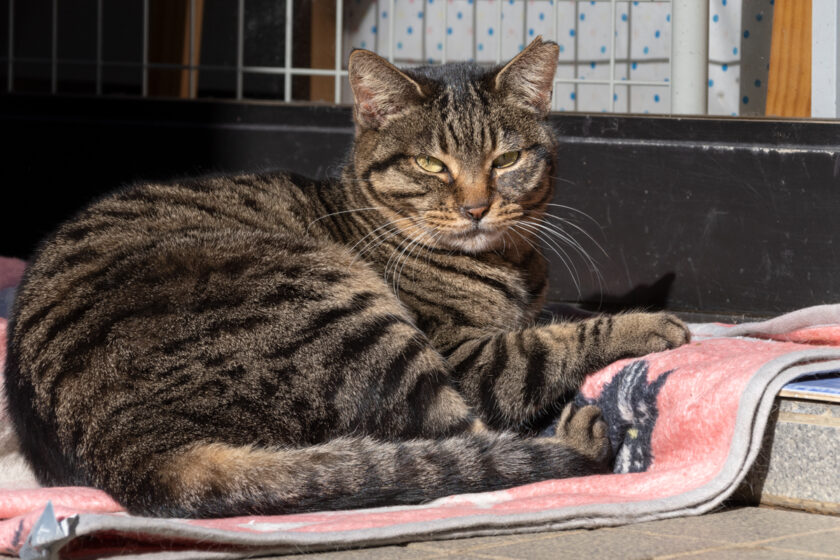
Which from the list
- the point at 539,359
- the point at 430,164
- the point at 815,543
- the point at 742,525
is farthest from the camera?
the point at 430,164

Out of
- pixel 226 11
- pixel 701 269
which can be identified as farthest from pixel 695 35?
pixel 226 11

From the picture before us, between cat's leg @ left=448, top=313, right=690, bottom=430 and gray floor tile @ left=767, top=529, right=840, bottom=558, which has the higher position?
cat's leg @ left=448, top=313, right=690, bottom=430

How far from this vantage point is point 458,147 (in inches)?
110

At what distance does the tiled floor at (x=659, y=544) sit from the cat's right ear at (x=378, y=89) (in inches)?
56.5

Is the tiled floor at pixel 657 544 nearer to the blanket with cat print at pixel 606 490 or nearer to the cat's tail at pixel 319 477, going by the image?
the blanket with cat print at pixel 606 490

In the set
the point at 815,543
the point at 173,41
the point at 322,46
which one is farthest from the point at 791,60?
the point at 173,41

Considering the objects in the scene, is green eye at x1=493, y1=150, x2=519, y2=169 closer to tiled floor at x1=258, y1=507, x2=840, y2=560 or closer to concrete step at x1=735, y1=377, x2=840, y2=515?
concrete step at x1=735, y1=377, x2=840, y2=515

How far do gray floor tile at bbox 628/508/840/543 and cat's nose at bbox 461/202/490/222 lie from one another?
3.43ft

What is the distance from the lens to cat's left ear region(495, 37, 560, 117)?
113 inches

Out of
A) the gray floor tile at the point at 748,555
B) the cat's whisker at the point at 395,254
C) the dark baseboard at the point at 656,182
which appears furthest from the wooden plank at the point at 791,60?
the gray floor tile at the point at 748,555

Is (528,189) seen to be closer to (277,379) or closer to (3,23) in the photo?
(277,379)

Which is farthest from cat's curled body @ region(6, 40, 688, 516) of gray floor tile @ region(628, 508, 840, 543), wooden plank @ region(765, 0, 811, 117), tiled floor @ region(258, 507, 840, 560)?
wooden plank @ region(765, 0, 811, 117)

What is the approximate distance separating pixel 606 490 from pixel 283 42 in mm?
2943

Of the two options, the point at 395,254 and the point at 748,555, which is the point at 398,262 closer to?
the point at 395,254
